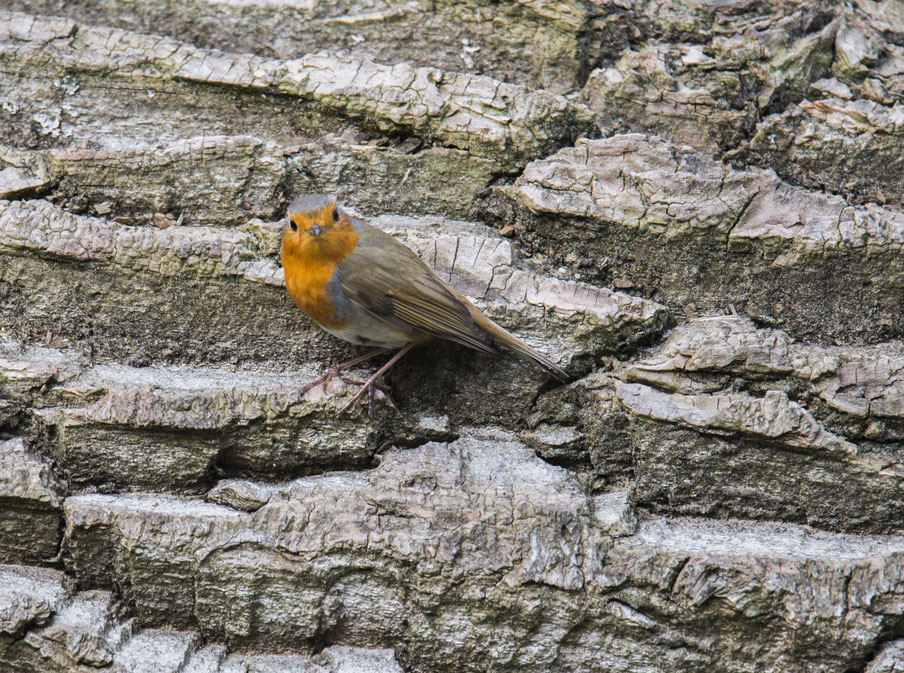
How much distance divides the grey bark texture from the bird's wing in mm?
214

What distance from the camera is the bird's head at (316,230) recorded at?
3.81m

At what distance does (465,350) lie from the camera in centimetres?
412

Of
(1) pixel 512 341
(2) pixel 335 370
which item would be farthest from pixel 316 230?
(1) pixel 512 341

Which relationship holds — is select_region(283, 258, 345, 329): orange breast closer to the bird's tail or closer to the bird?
the bird

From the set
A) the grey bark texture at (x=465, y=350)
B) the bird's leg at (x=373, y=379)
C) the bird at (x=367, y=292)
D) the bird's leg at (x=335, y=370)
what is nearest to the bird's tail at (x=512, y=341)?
the bird at (x=367, y=292)

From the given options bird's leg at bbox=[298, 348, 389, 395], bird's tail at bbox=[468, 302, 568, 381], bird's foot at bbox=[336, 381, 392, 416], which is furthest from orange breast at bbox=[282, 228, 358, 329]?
bird's tail at bbox=[468, 302, 568, 381]

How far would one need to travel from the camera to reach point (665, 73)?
4.46 metres

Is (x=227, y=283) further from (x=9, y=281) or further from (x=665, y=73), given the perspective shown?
(x=665, y=73)

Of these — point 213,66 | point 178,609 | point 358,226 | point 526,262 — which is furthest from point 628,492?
point 213,66

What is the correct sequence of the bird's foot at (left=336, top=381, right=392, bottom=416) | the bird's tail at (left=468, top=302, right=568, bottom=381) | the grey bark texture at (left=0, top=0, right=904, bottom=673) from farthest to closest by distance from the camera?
the bird's tail at (left=468, top=302, right=568, bottom=381), the bird's foot at (left=336, top=381, right=392, bottom=416), the grey bark texture at (left=0, top=0, right=904, bottom=673)

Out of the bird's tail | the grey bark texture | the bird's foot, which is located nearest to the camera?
the grey bark texture

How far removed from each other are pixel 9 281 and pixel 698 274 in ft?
11.4

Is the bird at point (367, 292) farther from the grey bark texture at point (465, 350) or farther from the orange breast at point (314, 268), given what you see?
the grey bark texture at point (465, 350)

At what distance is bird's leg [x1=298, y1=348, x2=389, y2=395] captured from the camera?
3.82 meters
